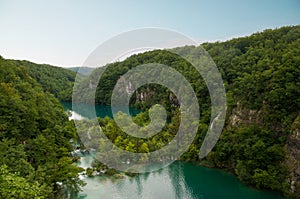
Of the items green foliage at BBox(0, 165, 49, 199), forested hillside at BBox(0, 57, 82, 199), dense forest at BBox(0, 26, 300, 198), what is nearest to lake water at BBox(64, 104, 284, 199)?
dense forest at BBox(0, 26, 300, 198)

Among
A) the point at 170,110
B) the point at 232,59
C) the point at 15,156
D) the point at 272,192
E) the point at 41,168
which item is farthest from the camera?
the point at 170,110

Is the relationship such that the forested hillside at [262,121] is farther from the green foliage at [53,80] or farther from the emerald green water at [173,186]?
the green foliage at [53,80]

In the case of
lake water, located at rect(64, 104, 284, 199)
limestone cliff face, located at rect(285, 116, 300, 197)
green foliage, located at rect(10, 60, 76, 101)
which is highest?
green foliage, located at rect(10, 60, 76, 101)

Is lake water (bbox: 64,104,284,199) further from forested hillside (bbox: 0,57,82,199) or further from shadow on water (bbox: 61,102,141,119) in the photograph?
shadow on water (bbox: 61,102,141,119)

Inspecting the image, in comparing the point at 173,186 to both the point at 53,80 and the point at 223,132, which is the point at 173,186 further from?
the point at 53,80

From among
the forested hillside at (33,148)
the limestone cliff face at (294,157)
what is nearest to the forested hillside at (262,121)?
the limestone cliff face at (294,157)

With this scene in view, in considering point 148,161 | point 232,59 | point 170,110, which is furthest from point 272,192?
point 170,110

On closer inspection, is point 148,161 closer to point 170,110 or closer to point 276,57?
point 276,57

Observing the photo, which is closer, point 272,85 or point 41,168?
point 41,168
